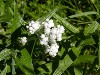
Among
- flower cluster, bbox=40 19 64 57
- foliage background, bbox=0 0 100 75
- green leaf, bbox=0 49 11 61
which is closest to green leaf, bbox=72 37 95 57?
foliage background, bbox=0 0 100 75

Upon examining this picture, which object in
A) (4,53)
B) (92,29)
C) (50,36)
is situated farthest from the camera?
(92,29)

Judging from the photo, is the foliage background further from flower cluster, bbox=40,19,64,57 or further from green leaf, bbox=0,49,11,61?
flower cluster, bbox=40,19,64,57

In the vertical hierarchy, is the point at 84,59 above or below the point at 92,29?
below

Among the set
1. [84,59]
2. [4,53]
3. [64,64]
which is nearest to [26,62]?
[4,53]

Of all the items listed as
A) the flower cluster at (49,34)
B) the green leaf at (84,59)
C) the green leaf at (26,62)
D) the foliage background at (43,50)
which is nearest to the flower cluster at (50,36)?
the flower cluster at (49,34)

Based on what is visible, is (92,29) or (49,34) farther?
(92,29)

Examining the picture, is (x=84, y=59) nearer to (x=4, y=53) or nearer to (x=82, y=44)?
(x=82, y=44)

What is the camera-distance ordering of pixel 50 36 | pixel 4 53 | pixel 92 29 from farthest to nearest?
pixel 92 29 → pixel 4 53 → pixel 50 36

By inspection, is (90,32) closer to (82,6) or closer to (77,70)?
(77,70)

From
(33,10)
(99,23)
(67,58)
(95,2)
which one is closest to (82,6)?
(95,2)

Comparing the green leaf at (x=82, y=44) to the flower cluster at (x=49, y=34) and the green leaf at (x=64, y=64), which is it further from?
the flower cluster at (x=49, y=34)

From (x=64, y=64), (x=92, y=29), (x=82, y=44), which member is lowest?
(x=64, y=64)
